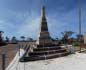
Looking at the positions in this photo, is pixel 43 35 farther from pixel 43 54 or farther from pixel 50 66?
pixel 50 66

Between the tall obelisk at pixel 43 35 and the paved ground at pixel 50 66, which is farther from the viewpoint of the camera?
the tall obelisk at pixel 43 35

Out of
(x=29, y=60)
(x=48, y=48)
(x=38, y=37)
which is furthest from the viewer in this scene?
(x=38, y=37)

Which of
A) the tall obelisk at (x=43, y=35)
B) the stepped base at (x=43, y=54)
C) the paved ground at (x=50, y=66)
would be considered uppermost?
the tall obelisk at (x=43, y=35)

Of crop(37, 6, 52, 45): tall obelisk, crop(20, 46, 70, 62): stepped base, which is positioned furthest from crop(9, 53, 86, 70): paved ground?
crop(37, 6, 52, 45): tall obelisk

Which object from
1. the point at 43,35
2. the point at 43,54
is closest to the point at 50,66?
the point at 43,54

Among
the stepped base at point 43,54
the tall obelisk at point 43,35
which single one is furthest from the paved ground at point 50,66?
the tall obelisk at point 43,35

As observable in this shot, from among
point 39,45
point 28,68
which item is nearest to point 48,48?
point 39,45

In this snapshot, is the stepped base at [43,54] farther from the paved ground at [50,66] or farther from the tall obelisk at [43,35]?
the paved ground at [50,66]

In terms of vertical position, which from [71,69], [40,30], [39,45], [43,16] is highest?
[43,16]

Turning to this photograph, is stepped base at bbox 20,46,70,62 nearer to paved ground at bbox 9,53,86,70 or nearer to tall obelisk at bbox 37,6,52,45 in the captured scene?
tall obelisk at bbox 37,6,52,45

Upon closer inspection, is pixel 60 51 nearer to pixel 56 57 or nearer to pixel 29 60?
pixel 56 57

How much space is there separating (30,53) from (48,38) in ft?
14.0

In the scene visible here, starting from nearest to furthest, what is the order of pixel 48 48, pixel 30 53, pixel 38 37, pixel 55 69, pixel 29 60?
pixel 55 69 → pixel 29 60 → pixel 30 53 → pixel 48 48 → pixel 38 37

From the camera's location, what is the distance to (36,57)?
14.6m
